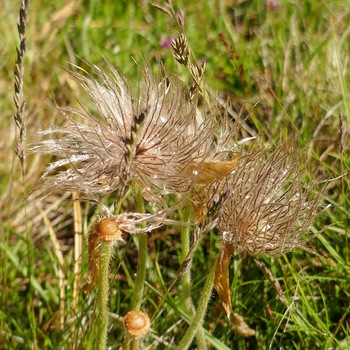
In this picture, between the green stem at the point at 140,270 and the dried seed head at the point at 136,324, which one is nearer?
the dried seed head at the point at 136,324

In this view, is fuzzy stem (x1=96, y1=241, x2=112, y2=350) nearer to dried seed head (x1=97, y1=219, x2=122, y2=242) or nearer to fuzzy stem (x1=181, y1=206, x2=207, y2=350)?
dried seed head (x1=97, y1=219, x2=122, y2=242)

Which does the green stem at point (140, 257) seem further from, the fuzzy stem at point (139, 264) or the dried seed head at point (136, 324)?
the dried seed head at point (136, 324)

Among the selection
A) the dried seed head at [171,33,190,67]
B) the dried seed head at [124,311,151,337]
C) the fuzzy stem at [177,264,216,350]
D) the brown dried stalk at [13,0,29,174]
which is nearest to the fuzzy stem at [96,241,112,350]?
the dried seed head at [124,311,151,337]

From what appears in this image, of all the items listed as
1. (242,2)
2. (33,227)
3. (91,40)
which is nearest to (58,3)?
(91,40)

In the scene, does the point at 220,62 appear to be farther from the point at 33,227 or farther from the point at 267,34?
the point at 33,227

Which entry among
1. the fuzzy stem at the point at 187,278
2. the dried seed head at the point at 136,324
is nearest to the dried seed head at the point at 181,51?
the fuzzy stem at the point at 187,278

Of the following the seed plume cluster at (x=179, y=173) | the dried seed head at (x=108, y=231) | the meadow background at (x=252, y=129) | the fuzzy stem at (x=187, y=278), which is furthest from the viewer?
the meadow background at (x=252, y=129)
